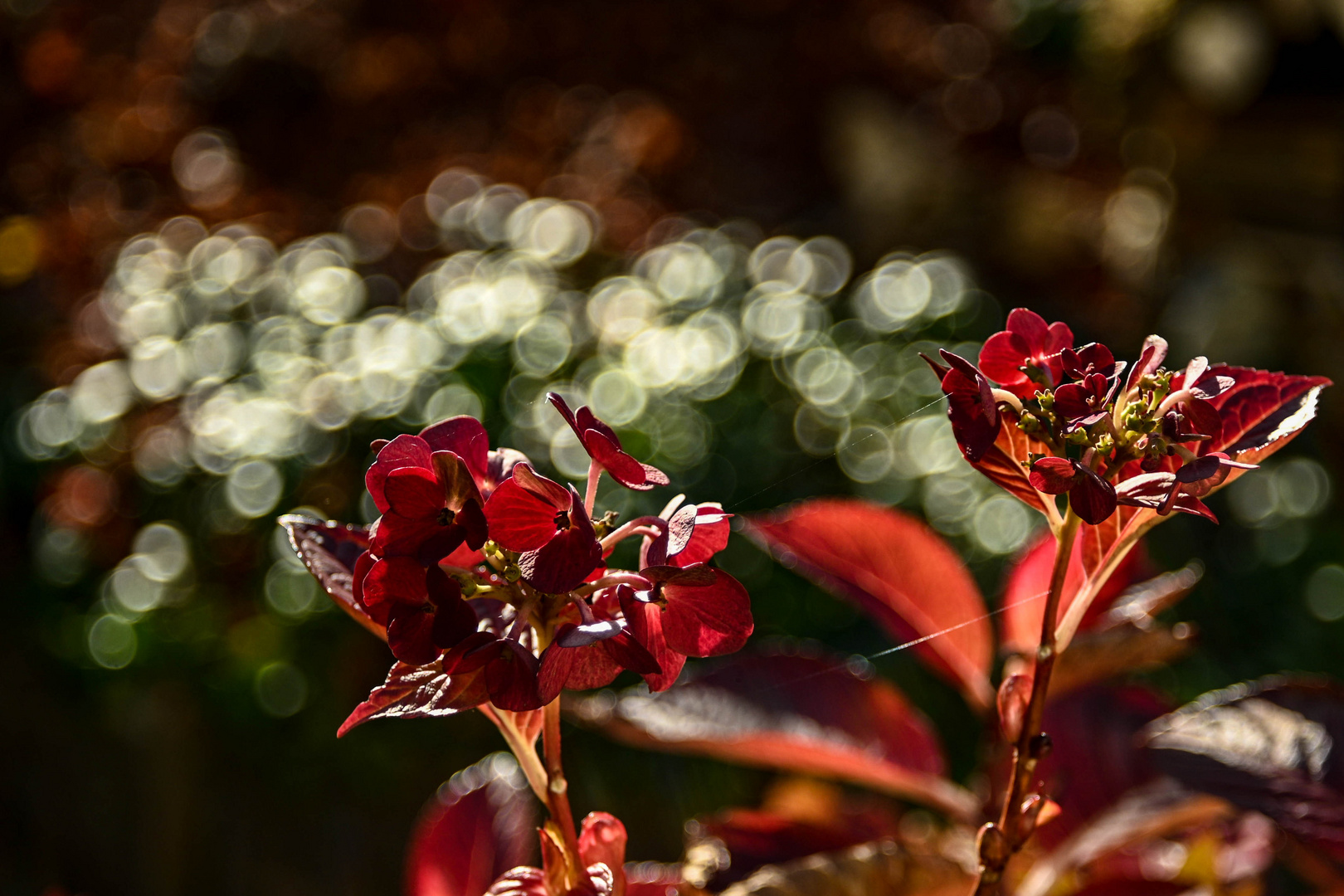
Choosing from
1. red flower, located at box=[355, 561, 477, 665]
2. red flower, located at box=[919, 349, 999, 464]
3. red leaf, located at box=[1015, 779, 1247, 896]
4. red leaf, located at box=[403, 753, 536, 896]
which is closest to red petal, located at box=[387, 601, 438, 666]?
red flower, located at box=[355, 561, 477, 665]

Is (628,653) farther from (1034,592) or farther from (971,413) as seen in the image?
(1034,592)

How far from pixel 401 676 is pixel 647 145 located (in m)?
3.39

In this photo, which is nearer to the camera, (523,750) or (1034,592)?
(523,750)

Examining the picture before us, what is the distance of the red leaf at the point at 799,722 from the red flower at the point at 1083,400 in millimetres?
284

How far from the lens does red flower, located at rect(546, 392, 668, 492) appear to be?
0.30 meters

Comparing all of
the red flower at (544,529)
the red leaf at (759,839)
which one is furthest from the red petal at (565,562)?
the red leaf at (759,839)

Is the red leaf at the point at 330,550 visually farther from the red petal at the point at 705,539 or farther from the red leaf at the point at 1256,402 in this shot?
the red leaf at the point at 1256,402

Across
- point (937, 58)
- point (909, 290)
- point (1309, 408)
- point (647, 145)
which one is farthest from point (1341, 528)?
point (937, 58)

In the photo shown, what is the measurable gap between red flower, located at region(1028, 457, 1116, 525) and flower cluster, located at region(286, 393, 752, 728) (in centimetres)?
9

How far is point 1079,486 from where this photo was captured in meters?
0.29

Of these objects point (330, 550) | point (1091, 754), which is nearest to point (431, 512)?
point (330, 550)

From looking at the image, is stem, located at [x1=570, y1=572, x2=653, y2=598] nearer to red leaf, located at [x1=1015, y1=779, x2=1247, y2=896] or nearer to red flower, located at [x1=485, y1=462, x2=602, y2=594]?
red flower, located at [x1=485, y1=462, x2=602, y2=594]

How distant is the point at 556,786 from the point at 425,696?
0.06 meters

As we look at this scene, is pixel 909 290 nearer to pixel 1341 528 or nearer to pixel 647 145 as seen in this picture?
pixel 1341 528
